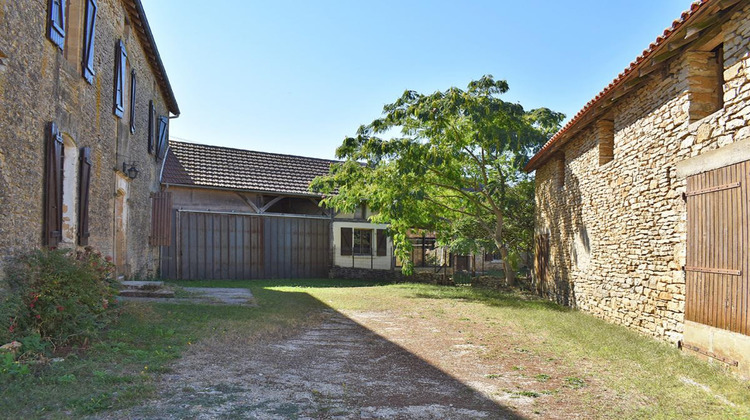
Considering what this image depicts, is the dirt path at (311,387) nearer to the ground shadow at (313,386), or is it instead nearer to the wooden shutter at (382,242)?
the ground shadow at (313,386)

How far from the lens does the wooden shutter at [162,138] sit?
15.8 metres

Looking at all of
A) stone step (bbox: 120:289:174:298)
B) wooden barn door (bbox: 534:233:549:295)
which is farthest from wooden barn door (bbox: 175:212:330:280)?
wooden barn door (bbox: 534:233:549:295)

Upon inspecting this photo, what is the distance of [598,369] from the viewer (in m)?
5.95

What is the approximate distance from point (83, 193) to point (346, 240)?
40.2ft

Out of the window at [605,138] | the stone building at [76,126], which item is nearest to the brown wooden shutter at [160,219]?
the stone building at [76,126]

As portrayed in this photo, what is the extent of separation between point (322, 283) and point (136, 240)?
6.52 meters

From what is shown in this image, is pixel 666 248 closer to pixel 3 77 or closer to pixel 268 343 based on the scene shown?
pixel 268 343

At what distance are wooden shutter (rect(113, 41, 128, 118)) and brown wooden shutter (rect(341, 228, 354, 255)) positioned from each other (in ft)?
34.4

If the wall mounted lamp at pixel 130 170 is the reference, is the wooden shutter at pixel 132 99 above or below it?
above

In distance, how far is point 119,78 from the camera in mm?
→ 10359

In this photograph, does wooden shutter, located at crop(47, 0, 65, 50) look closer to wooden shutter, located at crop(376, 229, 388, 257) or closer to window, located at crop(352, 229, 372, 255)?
window, located at crop(352, 229, 372, 255)

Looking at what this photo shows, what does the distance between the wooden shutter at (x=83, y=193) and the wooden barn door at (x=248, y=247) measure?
8592 millimetres

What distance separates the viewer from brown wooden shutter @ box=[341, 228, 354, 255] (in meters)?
19.9

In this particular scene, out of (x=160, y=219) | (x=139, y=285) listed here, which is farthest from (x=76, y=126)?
(x=160, y=219)
